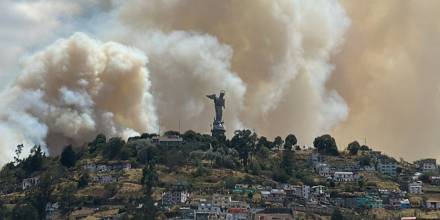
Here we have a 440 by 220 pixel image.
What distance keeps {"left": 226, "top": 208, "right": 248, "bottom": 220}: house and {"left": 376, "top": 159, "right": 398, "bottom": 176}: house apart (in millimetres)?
27224

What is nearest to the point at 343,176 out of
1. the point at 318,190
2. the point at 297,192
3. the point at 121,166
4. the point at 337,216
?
the point at 318,190

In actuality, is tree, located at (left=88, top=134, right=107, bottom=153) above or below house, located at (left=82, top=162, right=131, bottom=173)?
above

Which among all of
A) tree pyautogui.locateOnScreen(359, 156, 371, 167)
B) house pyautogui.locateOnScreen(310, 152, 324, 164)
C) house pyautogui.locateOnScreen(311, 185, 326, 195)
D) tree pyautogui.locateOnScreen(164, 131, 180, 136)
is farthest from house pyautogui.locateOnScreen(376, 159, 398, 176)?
tree pyautogui.locateOnScreen(164, 131, 180, 136)

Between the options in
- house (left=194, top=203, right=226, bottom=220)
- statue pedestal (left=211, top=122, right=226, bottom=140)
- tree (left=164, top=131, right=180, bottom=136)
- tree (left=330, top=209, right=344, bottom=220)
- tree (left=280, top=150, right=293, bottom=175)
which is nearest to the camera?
tree (left=330, top=209, right=344, bottom=220)

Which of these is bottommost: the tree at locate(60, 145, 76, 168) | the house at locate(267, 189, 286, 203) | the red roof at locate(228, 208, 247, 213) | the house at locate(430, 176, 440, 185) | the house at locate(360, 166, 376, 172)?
the red roof at locate(228, 208, 247, 213)

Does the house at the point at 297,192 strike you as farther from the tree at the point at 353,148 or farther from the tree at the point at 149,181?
the tree at the point at 353,148

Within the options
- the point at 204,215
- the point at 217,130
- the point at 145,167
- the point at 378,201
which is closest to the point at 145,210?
the point at 204,215

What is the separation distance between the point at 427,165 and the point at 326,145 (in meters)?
12.7

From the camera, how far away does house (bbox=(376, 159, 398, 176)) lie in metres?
114

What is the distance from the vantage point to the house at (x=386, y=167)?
114500 millimetres

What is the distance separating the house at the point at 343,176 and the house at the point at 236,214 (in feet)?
63.0

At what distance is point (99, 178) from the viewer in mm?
102062

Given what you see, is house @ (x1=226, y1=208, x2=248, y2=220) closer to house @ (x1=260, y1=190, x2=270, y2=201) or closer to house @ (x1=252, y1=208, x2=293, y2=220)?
house @ (x1=252, y1=208, x2=293, y2=220)

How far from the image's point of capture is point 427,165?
11994 centimetres
